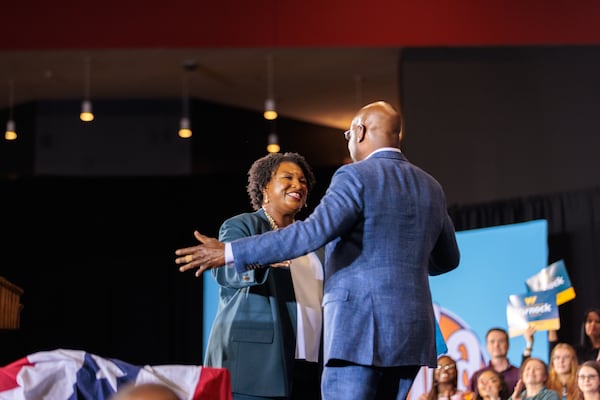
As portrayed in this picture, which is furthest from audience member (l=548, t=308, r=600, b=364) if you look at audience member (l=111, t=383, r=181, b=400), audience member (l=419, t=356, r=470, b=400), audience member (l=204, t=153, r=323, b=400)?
audience member (l=111, t=383, r=181, b=400)

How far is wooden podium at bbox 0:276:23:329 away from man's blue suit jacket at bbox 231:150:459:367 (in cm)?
111

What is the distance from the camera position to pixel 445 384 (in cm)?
688

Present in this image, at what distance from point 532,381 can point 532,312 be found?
515mm

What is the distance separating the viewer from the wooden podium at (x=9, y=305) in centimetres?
322

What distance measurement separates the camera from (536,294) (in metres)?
6.71

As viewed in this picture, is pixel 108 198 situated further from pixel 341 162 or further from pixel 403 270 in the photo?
pixel 403 270

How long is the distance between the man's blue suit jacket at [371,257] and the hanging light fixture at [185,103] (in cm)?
592

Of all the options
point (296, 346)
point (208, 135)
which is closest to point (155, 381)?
point (296, 346)

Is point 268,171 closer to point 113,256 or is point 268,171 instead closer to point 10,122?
point 10,122

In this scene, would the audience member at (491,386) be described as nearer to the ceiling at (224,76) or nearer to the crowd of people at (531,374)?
the crowd of people at (531,374)

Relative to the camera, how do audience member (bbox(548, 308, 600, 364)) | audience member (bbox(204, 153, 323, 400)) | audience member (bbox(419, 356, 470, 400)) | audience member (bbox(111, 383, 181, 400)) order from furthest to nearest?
audience member (bbox(419, 356, 470, 400))
audience member (bbox(548, 308, 600, 364))
audience member (bbox(204, 153, 323, 400))
audience member (bbox(111, 383, 181, 400))

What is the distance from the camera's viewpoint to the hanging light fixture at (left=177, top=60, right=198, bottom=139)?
27.5 feet

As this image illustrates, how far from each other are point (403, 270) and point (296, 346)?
89 centimetres

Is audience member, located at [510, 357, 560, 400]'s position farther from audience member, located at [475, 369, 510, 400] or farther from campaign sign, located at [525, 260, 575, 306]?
campaign sign, located at [525, 260, 575, 306]
